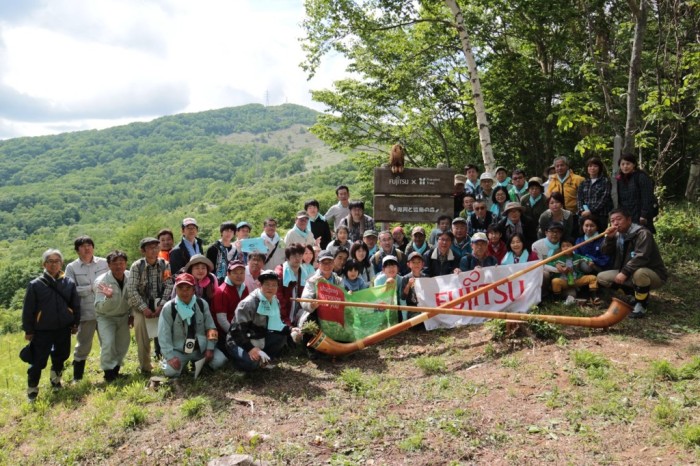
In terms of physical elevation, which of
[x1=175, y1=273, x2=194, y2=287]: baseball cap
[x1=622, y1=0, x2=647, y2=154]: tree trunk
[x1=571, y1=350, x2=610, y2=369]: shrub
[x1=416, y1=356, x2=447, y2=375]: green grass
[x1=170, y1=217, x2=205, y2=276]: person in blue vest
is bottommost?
[x1=416, y1=356, x2=447, y2=375]: green grass

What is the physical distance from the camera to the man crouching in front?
21.2ft

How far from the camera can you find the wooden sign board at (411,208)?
9711 mm

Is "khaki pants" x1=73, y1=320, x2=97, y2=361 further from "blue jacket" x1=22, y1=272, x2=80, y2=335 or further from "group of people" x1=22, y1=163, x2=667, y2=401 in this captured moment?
"blue jacket" x1=22, y1=272, x2=80, y2=335

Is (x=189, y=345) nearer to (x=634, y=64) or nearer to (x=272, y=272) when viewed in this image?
(x=272, y=272)

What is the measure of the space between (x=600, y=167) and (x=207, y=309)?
263 inches

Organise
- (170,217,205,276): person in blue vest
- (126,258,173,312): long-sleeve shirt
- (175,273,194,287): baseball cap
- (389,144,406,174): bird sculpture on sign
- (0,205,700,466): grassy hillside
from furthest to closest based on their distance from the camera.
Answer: (389,144,406,174): bird sculpture on sign → (170,217,205,276): person in blue vest → (126,258,173,312): long-sleeve shirt → (175,273,194,287): baseball cap → (0,205,700,466): grassy hillside

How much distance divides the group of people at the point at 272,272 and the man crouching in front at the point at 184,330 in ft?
0.04

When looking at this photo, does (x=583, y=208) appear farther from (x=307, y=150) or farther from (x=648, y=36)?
(x=307, y=150)

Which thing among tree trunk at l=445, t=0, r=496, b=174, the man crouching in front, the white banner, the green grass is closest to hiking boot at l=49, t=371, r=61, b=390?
the man crouching in front

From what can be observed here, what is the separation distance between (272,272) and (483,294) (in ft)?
11.4

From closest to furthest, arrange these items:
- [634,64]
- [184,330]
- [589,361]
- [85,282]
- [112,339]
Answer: [589,361], [184,330], [112,339], [85,282], [634,64]

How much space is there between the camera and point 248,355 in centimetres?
649

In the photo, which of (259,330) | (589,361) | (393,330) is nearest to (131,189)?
(259,330)

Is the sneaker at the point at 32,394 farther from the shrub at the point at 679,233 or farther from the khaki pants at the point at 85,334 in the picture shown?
the shrub at the point at 679,233
